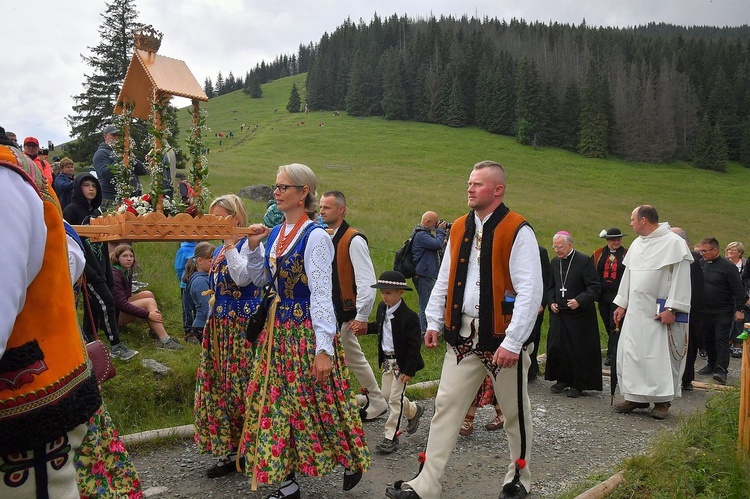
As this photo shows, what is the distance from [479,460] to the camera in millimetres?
5602

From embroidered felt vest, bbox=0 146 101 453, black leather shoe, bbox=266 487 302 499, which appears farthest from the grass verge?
embroidered felt vest, bbox=0 146 101 453

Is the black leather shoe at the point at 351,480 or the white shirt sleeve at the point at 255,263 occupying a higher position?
the white shirt sleeve at the point at 255,263

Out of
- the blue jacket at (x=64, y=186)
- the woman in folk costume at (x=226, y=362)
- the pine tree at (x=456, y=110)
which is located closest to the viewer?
the woman in folk costume at (x=226, y=362)

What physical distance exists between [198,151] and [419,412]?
328cm

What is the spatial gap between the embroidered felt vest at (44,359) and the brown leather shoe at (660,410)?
6.85 m

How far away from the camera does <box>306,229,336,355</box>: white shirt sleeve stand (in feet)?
13.6

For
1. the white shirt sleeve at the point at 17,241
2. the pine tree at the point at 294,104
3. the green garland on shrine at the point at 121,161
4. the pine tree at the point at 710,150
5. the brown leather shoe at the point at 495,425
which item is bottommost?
the brown leather shoe at the point at 495,425

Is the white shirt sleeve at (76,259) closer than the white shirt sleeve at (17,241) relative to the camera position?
No

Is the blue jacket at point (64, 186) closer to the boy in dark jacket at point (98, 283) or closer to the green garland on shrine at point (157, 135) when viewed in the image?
the boy in dark jacket at point (98, 283)

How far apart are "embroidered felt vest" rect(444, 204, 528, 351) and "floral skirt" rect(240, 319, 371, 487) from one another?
94cm

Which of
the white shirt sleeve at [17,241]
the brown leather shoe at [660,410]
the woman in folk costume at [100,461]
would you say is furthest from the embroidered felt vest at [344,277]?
the white shirt sleeve at [17,241]

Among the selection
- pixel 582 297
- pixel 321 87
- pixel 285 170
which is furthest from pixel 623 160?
pixel 285 170

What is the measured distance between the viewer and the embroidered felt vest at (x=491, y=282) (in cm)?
433

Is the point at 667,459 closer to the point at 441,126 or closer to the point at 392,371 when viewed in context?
the point at 392,371
